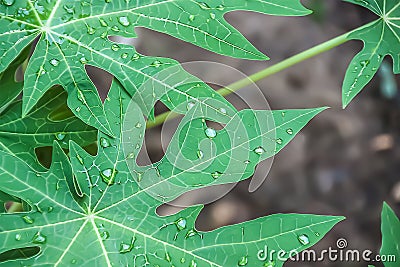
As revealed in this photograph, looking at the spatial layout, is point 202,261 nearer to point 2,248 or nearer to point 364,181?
point 2,248

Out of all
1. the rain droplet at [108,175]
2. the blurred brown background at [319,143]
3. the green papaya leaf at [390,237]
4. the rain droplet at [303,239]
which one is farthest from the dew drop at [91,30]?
the blurred brown background at [319,143]

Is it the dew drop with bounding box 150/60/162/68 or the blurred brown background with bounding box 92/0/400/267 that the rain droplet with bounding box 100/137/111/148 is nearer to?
Result: the dew drop with bounding box 150/60/162/68

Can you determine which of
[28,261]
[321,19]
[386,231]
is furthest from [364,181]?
[28,261]

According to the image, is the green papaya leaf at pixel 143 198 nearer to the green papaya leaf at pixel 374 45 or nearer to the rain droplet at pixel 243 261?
the rain droplet at pixel 243 261

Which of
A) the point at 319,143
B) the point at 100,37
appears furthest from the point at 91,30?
the point at 319,143

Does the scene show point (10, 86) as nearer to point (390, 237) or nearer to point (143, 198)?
point (143, 198)

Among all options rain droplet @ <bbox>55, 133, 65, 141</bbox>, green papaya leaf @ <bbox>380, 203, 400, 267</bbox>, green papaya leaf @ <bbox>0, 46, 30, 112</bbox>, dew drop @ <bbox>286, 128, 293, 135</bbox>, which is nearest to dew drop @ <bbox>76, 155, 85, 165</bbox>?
rain droplet @ <bbox>55, 133, 65, 141</bbox>
